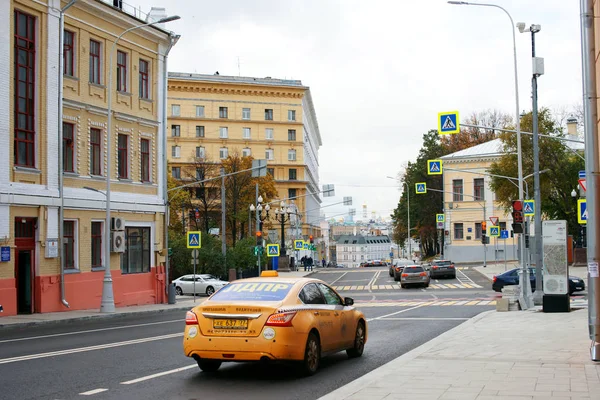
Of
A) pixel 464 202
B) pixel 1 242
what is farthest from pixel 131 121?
pixel 464 202

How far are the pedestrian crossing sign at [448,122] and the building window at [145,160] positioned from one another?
13935 millimetres

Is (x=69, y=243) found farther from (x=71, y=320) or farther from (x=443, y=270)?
(x=443, y=270)

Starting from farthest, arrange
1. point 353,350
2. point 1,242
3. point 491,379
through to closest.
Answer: point 1,242 < point 353,350 < point 491,379

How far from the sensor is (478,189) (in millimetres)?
80062

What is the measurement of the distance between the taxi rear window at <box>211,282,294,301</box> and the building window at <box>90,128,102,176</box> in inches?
832

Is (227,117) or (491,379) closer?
(491,379)

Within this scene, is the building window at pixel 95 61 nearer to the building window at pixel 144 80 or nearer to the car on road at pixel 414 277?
the building window at pixel 144 80

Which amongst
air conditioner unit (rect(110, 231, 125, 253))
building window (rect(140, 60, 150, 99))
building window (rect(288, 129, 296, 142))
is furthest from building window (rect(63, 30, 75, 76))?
building window (rect(288, 129, 296, 142))

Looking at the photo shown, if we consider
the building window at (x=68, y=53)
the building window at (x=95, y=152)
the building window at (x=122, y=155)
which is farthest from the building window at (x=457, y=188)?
the building window at (x=68, y=53)

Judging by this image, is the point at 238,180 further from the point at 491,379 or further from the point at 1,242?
the point at 491,379

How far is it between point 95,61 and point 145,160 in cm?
559

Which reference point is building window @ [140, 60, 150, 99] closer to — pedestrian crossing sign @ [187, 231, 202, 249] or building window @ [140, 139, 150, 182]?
building window @ [140, 139, 150, 182]

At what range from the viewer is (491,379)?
1053 cm

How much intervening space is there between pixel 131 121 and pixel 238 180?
38.9 metres
